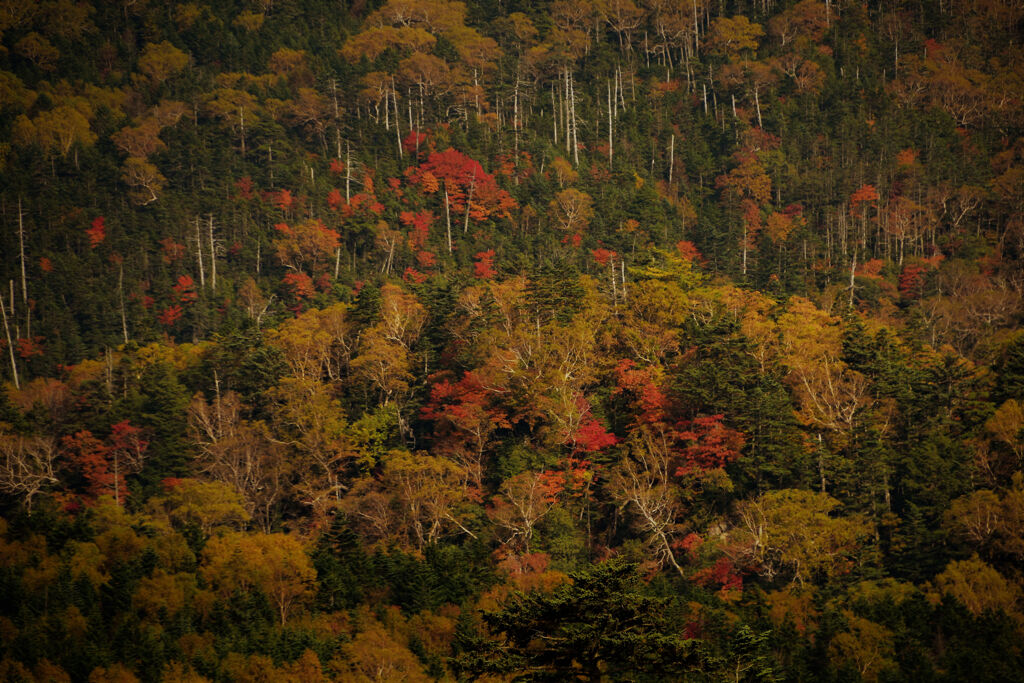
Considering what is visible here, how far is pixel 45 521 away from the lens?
5503 centimetres

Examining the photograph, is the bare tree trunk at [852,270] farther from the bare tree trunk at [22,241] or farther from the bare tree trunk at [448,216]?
the bare tree trunk at [22,241]

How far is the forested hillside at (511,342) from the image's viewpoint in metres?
47.8

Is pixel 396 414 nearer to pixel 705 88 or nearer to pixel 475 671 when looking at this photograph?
pixel 475 671

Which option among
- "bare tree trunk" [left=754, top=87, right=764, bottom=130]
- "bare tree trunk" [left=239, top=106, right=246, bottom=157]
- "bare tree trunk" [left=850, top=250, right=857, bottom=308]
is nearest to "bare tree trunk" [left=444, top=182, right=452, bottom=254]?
"bare tree trunk" [left=239, top=106, right=246, bottom=157]

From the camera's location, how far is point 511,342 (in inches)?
2450

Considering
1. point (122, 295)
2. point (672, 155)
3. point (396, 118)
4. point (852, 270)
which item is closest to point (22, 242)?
point (122, 295)

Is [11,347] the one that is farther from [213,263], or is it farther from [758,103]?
[758,103]

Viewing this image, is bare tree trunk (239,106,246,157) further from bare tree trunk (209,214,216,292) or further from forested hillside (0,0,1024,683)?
bare tree trunk (209,214,216,292)

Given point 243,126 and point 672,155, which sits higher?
point 243,126

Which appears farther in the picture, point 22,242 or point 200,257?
point 22,242

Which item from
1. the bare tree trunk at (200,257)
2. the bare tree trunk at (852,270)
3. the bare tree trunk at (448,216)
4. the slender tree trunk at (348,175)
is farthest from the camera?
the slender tree trunk at (348,175)

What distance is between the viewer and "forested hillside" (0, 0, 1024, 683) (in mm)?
47812

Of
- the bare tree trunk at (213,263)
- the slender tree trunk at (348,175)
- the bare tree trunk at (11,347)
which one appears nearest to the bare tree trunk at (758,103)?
the slender tree trunk at (348,175)

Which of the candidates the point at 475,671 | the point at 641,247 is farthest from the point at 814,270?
the point at 475,671
